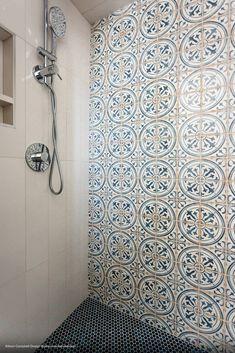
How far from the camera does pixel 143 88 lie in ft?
4.09

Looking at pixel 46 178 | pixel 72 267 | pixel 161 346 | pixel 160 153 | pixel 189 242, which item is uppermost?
pixel 160 153

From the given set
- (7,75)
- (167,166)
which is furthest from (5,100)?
(167,166)

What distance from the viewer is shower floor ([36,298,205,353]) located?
1106 mm

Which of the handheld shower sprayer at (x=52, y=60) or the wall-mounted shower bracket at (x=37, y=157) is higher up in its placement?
the handheld shower sprayer at (x=52, y=60)

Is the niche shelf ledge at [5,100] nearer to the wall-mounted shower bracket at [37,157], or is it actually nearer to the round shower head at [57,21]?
the wall-mounted shower bracket at [37,157]

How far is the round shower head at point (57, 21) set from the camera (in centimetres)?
106

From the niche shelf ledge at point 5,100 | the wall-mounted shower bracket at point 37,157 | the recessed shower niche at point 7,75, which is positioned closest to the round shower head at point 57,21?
the recessed shower niche at point 7,75

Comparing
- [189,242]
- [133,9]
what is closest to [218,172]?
[189,242]

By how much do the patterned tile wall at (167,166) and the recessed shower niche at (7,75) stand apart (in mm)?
616

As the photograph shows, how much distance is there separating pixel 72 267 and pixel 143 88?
126 centimetres

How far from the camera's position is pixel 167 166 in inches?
46.4

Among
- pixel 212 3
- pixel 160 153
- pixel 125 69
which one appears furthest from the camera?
pixel 125 69

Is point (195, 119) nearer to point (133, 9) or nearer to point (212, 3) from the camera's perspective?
point (212, 3)

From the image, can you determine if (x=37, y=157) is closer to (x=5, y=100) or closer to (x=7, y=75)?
(x=5, y=100)
